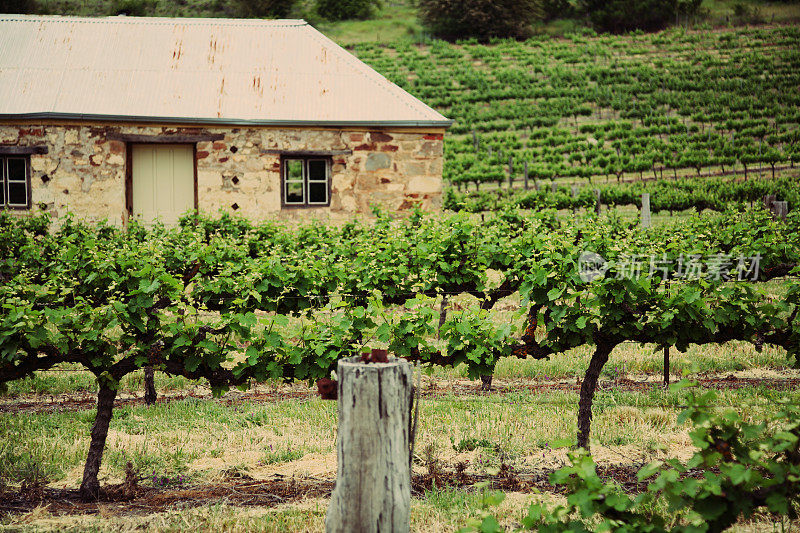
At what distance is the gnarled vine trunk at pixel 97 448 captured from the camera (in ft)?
14.5

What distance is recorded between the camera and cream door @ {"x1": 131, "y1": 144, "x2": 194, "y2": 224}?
12.8 meters

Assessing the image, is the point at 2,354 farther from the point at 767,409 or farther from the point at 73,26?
the point at 73,26

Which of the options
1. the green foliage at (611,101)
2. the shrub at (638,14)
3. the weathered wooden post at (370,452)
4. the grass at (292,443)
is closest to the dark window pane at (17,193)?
the grass at (292,443)

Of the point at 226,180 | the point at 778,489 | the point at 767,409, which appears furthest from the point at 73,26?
the point at 778,489

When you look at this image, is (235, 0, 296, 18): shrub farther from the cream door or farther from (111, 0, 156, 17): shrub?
the cream door

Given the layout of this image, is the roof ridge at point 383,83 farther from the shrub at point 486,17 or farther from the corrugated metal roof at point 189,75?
the shrub at point 486,17

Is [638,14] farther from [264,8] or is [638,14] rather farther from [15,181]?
[15,181]

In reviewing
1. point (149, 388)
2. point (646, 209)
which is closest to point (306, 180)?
point (149, 388)

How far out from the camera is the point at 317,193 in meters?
13.1

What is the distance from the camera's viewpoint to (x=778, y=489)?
248 cm

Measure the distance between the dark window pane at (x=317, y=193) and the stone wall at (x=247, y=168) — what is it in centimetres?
28

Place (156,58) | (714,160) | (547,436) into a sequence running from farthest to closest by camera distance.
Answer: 1. (714,160)
2. (156,58)
3. (547,436)

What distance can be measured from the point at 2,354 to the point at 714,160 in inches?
1003

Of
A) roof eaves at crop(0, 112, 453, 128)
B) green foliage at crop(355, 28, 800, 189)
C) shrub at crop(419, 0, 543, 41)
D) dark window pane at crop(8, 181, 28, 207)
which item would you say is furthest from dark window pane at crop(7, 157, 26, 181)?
shrub at crop(419, 0, 543, 41)
